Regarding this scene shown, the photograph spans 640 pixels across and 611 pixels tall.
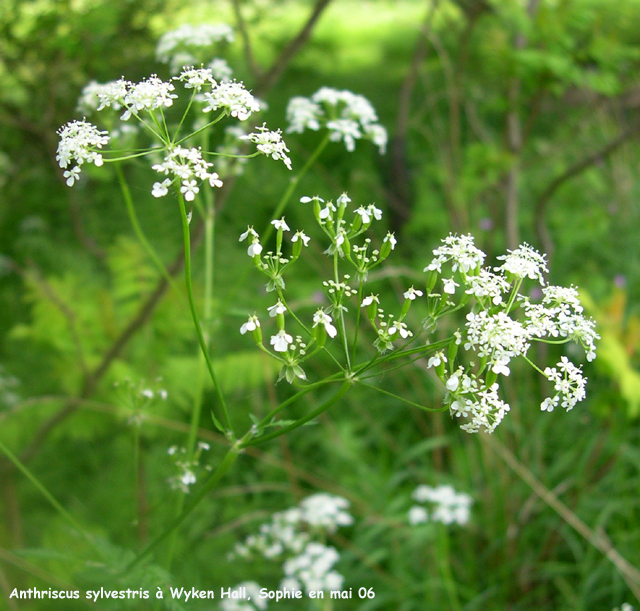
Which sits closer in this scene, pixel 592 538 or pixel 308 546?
pixel 592 538

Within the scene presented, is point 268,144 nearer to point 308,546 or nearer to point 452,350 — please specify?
point 452,350

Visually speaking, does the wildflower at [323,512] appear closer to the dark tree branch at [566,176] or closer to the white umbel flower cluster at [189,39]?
the white umbel flower cluster at [189,39]

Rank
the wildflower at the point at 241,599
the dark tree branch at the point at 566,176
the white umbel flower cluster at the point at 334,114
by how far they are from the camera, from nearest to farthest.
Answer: the white umbel flower cluster at the point at 334,114 < the wildflower at the point at 241,599 < the dark tree branch at the point at 566,176

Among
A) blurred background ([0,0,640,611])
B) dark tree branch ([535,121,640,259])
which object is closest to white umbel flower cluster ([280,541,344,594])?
blurred background ([0,0,640,611])

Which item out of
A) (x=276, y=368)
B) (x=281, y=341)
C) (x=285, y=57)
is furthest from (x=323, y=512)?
(x=285, y=57)

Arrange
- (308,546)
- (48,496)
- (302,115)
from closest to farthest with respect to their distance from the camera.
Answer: (48,496) → (302,115) → (308,546)

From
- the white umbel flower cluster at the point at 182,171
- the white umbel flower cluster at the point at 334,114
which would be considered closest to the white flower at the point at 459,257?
the white umbel flower cluster at the point at 182,171

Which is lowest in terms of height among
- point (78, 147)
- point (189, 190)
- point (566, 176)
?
point (189, 190)

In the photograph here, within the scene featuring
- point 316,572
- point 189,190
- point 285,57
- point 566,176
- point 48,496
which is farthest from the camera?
point 566,176
